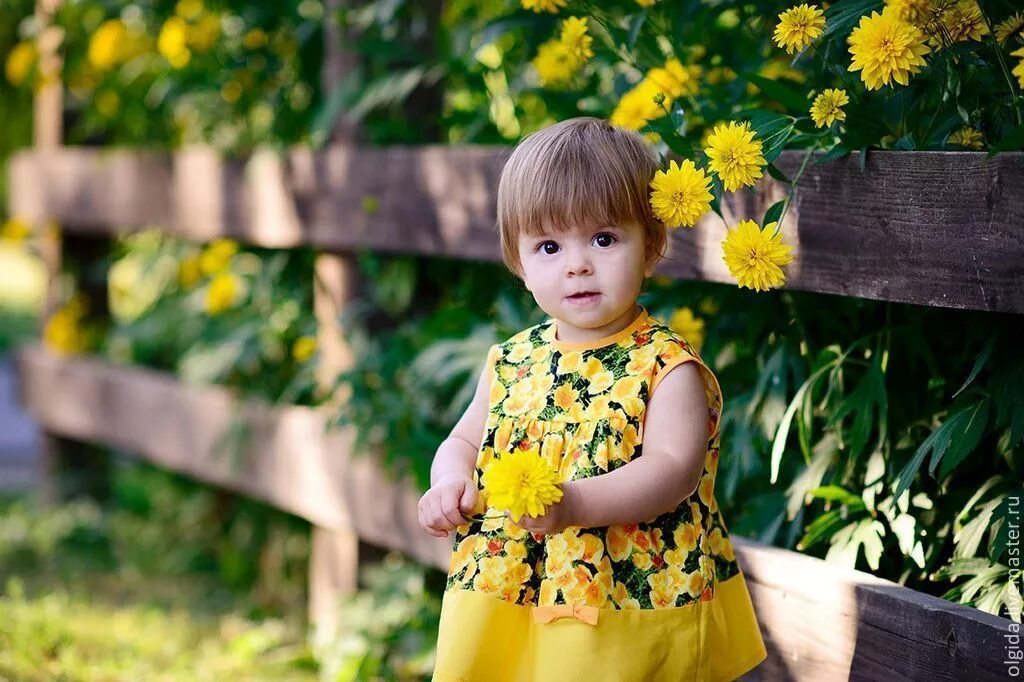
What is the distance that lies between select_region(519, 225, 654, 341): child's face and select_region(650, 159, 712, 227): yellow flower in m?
0.06

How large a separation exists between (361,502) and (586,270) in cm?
171

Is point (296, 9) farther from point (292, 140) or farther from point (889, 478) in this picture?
point (889, 478)

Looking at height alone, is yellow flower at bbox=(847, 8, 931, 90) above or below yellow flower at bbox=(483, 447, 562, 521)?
above

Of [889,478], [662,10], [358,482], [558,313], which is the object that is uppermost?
[662,10]

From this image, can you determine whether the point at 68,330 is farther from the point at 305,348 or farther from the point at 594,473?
the point at 594,473

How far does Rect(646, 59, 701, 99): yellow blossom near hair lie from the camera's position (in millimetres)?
2348

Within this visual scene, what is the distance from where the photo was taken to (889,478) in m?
2.16

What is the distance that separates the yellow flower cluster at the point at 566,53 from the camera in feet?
7.31

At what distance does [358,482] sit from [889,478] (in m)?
1.57

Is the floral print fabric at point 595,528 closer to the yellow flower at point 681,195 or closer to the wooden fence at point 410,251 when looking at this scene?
the yellow flower at point 681,195

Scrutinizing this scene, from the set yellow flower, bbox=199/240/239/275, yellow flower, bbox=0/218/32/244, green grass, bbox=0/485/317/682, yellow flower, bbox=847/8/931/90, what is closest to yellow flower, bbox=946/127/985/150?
yellow flower, bbox=847/8/931/90

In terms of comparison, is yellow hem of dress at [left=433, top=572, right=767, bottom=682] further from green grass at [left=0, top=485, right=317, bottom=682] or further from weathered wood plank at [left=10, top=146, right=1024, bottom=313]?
green grass at [left=0, top=485, right=317, bottom=682]

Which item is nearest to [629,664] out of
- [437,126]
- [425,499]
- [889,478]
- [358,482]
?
[425,499]

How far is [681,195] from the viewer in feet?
5.78
